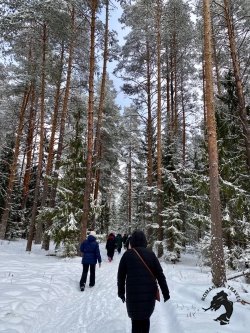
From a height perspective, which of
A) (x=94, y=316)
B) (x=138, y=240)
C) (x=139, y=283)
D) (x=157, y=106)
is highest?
(x=157, y=106)

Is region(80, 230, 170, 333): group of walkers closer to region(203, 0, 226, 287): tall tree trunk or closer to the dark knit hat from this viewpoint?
the dark knit hat

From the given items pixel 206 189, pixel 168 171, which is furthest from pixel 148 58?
pixel 206 189

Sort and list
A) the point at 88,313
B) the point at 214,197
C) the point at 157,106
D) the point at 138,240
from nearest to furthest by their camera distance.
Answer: the point at 138,240 < the point at 88,313 < the point at 214,197 < the point at 157,106

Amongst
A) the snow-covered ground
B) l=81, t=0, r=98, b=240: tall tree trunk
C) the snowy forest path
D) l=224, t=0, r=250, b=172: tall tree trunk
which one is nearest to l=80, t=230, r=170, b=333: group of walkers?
the snow-covered ground

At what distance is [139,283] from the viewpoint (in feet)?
14.7

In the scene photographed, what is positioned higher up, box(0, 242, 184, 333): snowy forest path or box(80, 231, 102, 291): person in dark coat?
box(80, 231, 102, 291): person in dark coat

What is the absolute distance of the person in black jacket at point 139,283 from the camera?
4.40 metres

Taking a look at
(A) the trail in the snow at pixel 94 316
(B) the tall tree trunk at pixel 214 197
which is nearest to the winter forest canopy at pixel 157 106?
(B) the tall tree trunk at pixel 214 197

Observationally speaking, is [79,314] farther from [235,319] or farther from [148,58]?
[148,58]

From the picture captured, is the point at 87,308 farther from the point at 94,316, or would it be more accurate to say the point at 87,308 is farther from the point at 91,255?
the point at 91,255

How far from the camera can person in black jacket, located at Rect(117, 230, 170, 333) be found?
173 inches

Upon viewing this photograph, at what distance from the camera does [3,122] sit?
Answer: 29.8m

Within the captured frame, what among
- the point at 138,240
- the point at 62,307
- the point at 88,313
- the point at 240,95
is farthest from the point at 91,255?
the point at 240,95

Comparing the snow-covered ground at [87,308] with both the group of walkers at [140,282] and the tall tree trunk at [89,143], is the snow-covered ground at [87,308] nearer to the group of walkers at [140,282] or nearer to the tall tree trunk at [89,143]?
the group of walkers at [140,282]
